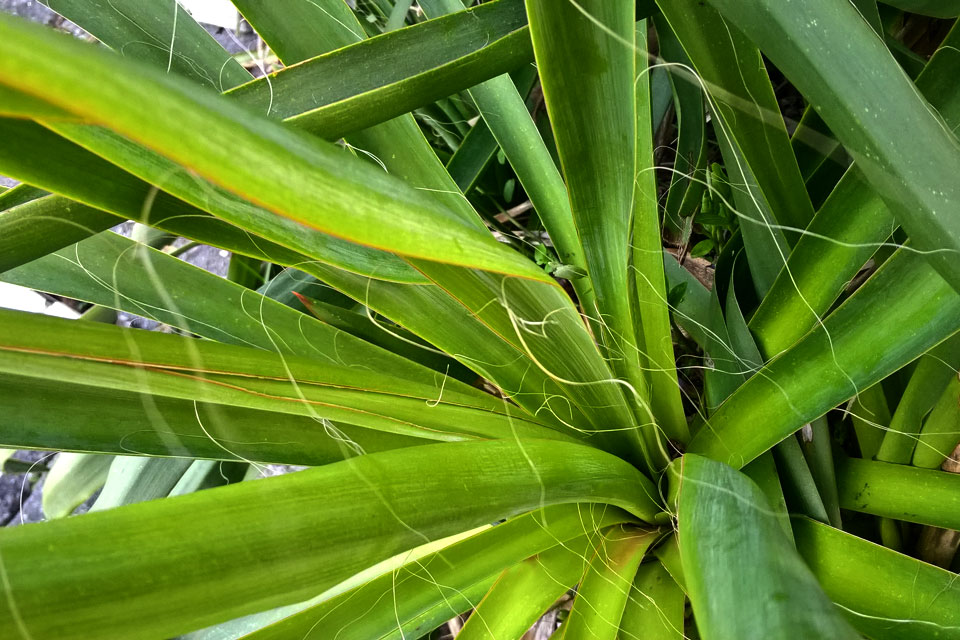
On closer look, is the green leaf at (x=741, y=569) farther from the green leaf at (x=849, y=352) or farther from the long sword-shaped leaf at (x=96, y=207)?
the long sword-shaped leaf at (x=96, y=207)

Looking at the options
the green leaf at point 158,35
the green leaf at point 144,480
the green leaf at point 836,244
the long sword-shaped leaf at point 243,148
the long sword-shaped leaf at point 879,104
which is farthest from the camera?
the green leaf at point 144,480

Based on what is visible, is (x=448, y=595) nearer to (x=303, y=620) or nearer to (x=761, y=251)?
(x=303, y=620)

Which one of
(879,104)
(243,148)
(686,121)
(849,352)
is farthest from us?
(686,121)

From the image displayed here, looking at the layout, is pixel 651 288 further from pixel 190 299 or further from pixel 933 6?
pixel 190 299

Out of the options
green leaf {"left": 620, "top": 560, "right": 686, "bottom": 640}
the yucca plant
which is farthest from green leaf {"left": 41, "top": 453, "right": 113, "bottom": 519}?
green leaf {"left": 620, "top": 560, "right": 686, "bottom": 640}

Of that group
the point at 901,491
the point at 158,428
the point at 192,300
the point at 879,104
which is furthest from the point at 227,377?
the point at 901,491

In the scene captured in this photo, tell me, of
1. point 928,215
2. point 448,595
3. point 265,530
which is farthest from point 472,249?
point 448,595

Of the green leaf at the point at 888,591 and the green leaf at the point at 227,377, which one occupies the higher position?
the green leaf at the point at 227,377

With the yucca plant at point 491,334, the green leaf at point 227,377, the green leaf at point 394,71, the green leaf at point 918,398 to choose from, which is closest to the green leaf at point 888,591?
the yucca plant at point 491,334
